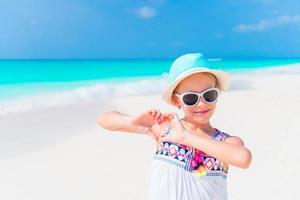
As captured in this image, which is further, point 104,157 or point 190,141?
point 104,157

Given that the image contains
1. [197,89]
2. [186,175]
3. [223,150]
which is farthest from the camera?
[197,89]

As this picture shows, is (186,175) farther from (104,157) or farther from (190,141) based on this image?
(104,157)

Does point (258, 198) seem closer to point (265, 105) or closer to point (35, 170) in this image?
point (35, 170)

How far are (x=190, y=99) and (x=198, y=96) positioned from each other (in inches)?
1.5

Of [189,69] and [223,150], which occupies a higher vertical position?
[189,69]

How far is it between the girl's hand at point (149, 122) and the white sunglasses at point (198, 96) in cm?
13

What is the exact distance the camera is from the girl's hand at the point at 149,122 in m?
1.93

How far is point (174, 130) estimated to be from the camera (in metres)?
1.82

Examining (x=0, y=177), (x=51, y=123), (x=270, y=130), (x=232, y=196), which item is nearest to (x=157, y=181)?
(x=232, y=196)

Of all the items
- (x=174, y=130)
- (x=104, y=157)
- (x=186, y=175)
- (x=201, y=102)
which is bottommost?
(x=186, y=175)

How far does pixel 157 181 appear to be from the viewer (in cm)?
188

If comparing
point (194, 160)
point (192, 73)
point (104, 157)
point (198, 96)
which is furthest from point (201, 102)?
point (104, 157)

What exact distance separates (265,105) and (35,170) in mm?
6905

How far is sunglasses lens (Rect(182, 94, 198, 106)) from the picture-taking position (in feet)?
6.36
